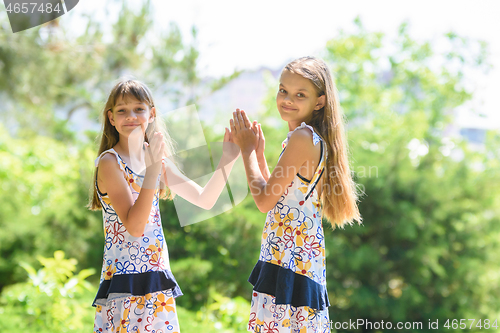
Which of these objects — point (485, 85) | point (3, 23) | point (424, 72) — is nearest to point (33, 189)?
point (3, 23)

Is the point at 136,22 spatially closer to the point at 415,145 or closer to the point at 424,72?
the point at 415,145

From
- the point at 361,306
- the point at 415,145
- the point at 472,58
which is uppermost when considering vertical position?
the point at 472,58

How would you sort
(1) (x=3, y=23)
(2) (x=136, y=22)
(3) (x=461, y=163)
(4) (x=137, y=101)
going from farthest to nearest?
(2) (x=136, y=22) < (1) (x=3, y=23) < (3) (x=461, y=163) < (4) (x=137, y=101)

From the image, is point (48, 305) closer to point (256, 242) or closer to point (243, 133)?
point (256, 242)

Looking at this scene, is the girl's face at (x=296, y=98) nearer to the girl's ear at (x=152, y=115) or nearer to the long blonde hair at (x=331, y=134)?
the long blonde hair at (x=331, y=134)

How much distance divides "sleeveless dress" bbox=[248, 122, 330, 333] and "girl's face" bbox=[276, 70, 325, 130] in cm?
9

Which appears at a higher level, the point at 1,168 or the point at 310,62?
the point at 310,62

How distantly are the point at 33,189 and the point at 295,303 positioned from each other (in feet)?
19.0

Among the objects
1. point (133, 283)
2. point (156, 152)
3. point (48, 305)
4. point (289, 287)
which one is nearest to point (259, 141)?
point (156, 152)

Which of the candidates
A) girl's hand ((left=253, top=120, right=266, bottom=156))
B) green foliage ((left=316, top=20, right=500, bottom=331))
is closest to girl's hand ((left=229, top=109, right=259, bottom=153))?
girl's hand ((left=253, top=120, right=266, bottom=156))

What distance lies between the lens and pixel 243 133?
1763mm

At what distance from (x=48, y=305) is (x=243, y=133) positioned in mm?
2497

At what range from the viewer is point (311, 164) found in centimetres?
168

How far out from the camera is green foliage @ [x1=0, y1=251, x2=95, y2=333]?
314 centimetres
